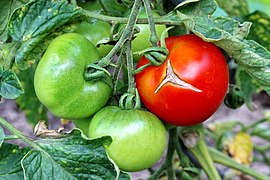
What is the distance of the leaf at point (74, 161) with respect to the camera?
0.82 meters

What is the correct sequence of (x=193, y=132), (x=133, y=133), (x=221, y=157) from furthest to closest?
1. (x=221, y=157)
2. (x=193, y=132)
3. (x=133, y=133)

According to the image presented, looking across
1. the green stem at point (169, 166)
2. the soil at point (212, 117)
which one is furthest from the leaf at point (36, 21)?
the soil at point (212, 117)

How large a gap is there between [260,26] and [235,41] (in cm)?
66

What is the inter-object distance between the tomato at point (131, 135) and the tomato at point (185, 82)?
33mm

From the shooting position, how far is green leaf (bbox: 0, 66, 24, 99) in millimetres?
845

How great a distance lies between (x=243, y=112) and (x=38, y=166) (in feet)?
7.38

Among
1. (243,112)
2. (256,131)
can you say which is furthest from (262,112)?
(256,131)

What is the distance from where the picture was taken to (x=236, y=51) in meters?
0.82

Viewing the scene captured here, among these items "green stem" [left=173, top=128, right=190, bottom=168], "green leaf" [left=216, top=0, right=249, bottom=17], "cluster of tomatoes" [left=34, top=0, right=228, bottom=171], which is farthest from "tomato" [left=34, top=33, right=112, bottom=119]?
"green leaf" [left=216, top=0, right=249, bottom=17]

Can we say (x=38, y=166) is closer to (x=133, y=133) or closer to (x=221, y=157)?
(x=133, y=133)

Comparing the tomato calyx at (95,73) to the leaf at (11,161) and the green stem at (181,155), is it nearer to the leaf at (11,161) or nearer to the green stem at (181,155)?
the leaf at (11,161)

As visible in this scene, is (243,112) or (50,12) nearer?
(50,12)

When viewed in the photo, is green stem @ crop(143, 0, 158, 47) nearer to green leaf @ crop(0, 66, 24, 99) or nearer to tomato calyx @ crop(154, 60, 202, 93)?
tomato calyx @ crop(154, 60, 202, 93)

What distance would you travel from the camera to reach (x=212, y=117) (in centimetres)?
283
